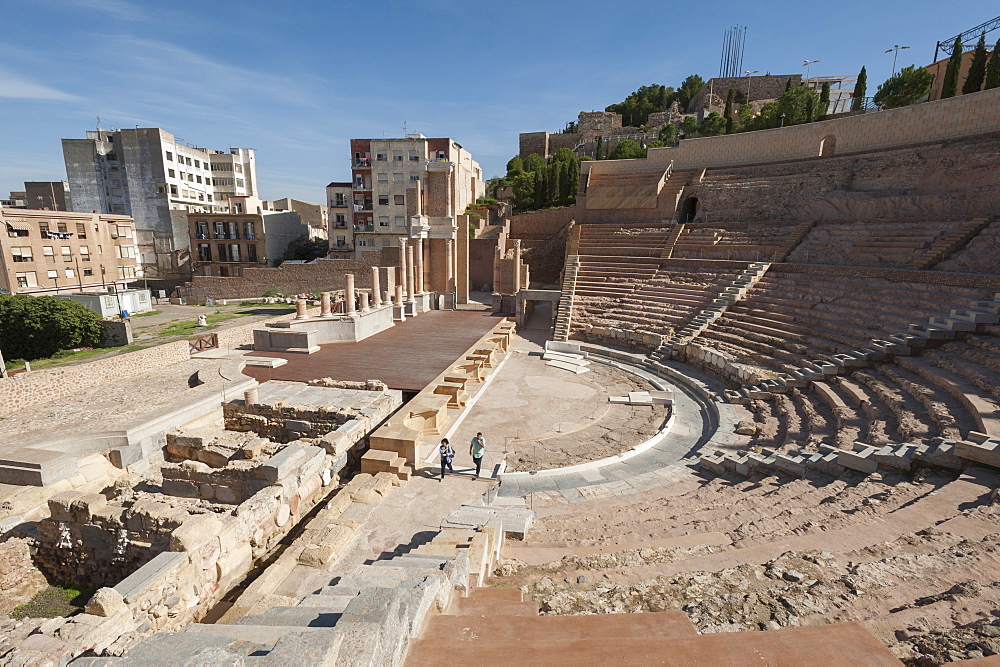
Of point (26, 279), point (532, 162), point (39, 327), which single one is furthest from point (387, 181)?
point (39, 327)

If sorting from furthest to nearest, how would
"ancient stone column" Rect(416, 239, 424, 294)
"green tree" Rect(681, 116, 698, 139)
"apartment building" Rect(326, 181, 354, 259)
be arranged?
"green tree" Rect(681, 116, 698, 139) → "apartment building" Rect(326, 181, 354, 259) → "ancient stone column" Rect(416, 239, 424, 294)

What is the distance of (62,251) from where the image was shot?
35625 millimetres

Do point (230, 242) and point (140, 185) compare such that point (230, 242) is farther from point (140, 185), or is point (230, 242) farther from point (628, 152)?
Result: point (628, 152)

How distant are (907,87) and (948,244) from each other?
29.7 m

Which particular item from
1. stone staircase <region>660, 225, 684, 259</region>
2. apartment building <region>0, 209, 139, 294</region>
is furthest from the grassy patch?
apartment building <region>0, 209, 139, 294</region>

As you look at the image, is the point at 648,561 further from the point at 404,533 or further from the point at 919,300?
the point at 919,300

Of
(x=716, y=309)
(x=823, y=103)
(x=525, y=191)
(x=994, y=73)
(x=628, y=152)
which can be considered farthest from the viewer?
(x=525, y=191)

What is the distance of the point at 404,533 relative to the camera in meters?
7.49

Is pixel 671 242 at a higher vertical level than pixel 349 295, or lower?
higher

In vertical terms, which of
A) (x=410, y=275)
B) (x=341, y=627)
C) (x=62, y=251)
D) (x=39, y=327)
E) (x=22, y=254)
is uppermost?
(x=62, y=251)

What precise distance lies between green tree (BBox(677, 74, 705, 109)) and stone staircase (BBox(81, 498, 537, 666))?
7919 centimetres

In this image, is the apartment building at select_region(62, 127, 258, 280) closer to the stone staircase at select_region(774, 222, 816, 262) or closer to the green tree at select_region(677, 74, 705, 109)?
the stone staircase at select_region(774, 222, 816, 262)

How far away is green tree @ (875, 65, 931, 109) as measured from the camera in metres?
35.8

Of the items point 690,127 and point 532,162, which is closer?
point 690,127
